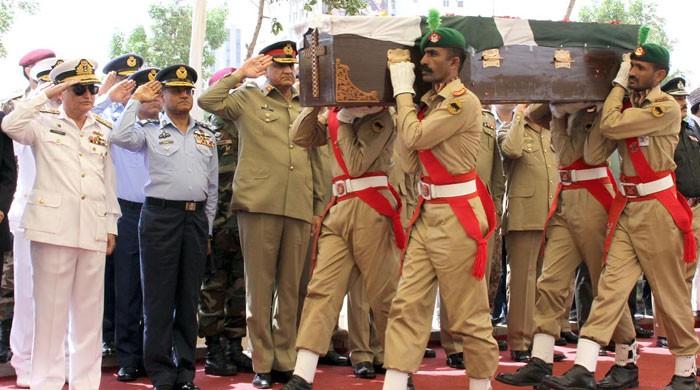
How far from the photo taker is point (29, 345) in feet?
19.5

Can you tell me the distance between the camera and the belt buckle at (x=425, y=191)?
5156 millimetres

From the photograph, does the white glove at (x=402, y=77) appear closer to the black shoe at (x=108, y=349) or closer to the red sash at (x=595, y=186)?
the red sash at (x=595, y=186)

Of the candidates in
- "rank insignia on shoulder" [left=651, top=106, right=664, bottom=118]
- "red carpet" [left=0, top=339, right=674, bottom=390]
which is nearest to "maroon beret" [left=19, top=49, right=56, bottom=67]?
"red carpet" [left=0, top=339, right=674, bottom=390]

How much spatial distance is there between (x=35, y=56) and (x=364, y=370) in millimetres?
3028

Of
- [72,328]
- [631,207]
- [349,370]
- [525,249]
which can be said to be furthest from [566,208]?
[72,328]

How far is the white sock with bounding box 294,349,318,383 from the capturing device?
17.5 ft

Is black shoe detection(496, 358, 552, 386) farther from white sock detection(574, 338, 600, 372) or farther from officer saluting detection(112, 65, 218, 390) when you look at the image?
officer saluting detection(112, 65, 218, 390)

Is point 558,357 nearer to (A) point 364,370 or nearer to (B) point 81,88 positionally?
(A) point 364,370

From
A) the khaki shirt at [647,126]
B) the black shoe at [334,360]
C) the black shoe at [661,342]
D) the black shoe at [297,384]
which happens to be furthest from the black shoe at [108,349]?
the black shoe at [661,342]

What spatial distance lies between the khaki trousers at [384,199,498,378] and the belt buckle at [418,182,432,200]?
0.05 metres

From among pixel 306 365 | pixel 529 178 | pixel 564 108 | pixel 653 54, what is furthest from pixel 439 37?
pixel 529 178

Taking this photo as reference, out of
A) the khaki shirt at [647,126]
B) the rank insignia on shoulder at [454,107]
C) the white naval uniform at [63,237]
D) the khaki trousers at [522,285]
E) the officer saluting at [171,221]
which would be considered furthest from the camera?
the khaki trousers at [522,285]

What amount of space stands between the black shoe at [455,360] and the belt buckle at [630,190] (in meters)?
1.80

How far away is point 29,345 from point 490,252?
307 cm
